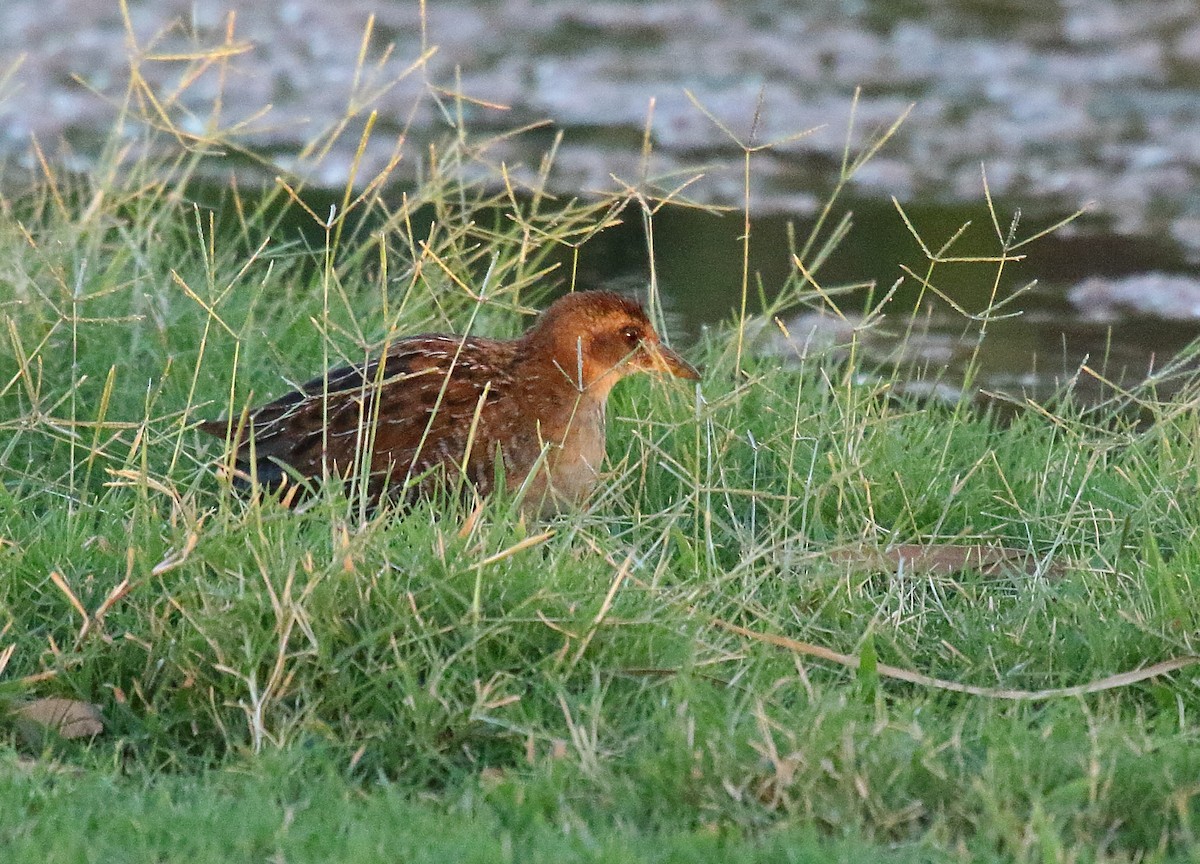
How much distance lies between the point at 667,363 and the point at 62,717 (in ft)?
7.66

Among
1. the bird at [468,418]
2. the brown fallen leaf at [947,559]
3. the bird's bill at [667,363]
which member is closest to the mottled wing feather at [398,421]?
the bird at [468,418]

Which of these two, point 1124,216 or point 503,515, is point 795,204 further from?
point 503,515

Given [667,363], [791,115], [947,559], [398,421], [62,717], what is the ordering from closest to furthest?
[62,717]
[947,559]
[398,421]
[667,363]
[791,115]

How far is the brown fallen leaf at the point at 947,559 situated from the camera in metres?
4.80

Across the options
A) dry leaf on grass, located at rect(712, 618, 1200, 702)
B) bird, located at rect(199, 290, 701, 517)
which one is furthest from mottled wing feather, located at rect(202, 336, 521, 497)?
dry leaf on grass, located at rect(712, 618, 1200, 702)

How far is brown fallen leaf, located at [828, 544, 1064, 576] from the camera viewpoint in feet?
15.8

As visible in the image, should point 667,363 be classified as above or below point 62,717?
above

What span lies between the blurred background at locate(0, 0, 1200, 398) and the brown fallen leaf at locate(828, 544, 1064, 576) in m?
1.94

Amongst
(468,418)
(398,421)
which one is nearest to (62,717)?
(398,421)

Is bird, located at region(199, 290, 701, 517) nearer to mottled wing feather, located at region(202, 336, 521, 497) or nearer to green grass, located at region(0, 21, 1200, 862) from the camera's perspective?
mottled wing feather, located at region(202, 336, 521, 497)

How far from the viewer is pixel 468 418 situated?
17.1ft

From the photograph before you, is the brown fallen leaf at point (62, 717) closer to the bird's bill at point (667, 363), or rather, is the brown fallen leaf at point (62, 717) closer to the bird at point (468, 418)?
the bird at point (468, 418)

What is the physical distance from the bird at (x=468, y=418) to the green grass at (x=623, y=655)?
20 cm

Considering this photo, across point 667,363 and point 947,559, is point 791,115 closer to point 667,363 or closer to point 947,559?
point 667,363
